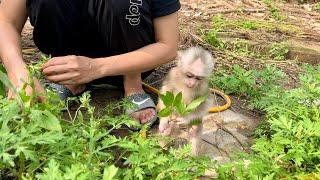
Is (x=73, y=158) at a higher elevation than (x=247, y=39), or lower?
higher

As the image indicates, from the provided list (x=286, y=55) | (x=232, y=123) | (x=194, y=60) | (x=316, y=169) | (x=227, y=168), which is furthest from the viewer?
(x=286, y=55)

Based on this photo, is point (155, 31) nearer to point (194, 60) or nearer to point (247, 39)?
point (194, 60)

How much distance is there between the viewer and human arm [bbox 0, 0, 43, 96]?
2533 mm

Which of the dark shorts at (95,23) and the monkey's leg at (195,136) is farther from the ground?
the dark shorts at (95,23)

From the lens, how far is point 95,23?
2.89 meters

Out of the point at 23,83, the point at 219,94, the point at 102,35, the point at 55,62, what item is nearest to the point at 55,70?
the point at 55,62

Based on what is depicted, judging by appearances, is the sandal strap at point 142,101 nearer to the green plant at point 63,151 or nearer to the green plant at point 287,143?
the green plant at point 287,143

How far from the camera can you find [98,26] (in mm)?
2863

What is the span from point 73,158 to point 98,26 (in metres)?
1.12

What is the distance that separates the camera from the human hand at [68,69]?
94.7 inches

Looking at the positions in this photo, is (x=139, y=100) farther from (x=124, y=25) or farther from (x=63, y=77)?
(x=63, y=77)

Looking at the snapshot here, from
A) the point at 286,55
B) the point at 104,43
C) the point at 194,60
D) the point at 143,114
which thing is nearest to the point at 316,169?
the point at 194,60

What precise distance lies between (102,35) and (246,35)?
2185 millimetres

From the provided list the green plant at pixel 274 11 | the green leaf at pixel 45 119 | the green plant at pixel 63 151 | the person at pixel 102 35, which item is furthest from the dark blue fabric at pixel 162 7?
the green plant at pixel 274 11
